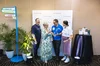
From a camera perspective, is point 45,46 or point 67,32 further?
point 45,46

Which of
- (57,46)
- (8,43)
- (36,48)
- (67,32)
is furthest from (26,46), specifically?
(67,32)

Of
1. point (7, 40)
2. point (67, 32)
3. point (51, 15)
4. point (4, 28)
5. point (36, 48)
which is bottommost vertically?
point (36, 48)

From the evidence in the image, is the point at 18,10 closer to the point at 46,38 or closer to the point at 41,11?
the point at 41,11

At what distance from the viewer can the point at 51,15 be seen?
4.86 metres

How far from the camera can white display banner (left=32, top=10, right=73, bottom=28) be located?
190 inches

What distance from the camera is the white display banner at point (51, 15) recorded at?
483 cm

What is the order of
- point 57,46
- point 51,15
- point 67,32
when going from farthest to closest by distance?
point 51,15 < point 57,46 < point 67,32

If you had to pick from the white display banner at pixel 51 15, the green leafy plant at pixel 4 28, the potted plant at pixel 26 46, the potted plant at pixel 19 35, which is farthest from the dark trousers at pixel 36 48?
the green leafy plant at pixel 4 28

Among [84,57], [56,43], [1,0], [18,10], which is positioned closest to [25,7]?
[18,10]

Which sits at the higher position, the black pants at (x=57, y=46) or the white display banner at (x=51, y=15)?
the white display banner at (x=51, y=15)

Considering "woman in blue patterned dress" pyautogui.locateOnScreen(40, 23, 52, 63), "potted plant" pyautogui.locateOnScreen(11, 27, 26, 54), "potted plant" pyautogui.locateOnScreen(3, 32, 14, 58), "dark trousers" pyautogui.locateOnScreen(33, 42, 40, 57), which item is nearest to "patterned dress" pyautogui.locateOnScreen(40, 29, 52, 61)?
"woman in blue patterned dress" pyautogui.locateOnScreen(40, 23, 52, 63)

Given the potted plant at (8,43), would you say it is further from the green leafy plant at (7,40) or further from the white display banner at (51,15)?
the white display banner at (51,15)

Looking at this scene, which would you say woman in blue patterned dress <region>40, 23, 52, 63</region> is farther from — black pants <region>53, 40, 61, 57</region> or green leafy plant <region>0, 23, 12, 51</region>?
green leafy plant <region>0, 23, 12, 51</region>

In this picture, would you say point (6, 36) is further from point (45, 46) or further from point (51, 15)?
point (51, 15)
